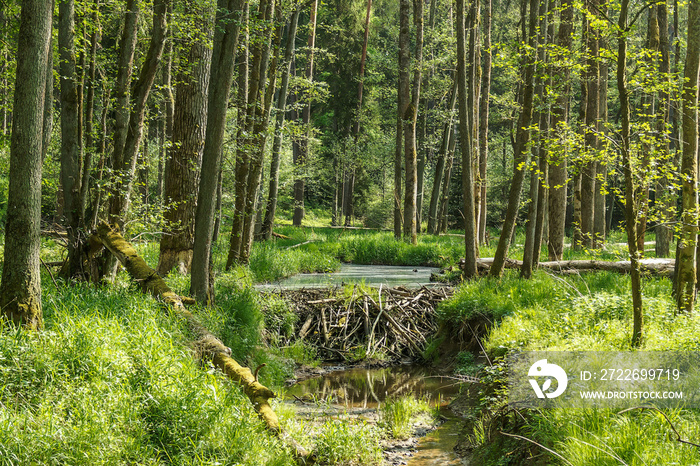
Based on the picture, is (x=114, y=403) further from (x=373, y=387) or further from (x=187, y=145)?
(x=187, y=145)

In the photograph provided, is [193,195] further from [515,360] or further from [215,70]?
[515,360]

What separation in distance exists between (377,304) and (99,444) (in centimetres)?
679

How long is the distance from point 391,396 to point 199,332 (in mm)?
3063

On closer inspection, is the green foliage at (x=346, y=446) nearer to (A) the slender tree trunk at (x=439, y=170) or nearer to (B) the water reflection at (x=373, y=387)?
(B) the water reflection at (x=373, y=387)

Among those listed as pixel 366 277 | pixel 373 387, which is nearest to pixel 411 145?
pixel 366 277

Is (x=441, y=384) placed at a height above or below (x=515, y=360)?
below

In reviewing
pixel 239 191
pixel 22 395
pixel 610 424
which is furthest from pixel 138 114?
pixel 610 424

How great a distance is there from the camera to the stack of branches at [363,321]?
966 cm

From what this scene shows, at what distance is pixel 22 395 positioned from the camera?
4008mm

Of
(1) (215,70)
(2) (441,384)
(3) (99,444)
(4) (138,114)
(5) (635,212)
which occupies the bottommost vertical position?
(2) (441,384)

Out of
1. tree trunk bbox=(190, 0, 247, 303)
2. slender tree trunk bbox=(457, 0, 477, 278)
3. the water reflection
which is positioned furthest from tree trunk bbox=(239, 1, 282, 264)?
the water reflection

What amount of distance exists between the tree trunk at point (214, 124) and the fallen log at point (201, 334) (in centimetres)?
74

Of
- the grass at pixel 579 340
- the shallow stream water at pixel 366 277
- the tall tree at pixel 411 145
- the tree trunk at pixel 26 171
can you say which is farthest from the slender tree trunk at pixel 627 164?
the tall tree at pixel 411 145

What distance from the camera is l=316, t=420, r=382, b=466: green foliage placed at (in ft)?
17.1
